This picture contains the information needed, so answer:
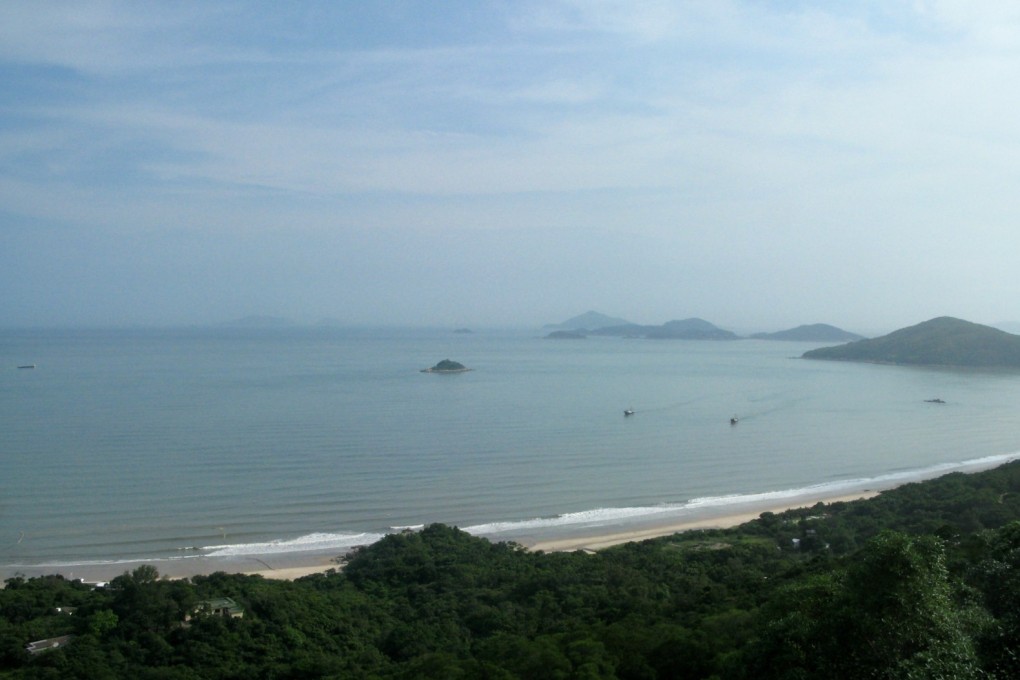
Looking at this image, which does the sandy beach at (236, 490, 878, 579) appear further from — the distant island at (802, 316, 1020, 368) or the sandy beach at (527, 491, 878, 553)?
the distant island at (802, 316, 1020, 368)

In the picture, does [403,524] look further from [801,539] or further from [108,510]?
[801,539]

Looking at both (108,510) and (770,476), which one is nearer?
(108,510)

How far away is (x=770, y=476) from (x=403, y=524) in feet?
53.7

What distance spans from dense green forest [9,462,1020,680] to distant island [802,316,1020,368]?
303 feet

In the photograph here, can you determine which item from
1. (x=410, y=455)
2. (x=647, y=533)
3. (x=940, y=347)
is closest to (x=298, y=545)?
(x=647, y=533)

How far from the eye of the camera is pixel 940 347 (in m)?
105

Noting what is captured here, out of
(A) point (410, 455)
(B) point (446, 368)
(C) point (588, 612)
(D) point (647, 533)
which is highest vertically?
(B) point (446, 368)

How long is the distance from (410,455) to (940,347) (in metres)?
94.1

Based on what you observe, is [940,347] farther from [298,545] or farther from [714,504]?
[298,545]

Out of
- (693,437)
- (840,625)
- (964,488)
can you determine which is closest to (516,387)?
(693,437)

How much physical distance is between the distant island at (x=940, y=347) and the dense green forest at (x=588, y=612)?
92254 mm

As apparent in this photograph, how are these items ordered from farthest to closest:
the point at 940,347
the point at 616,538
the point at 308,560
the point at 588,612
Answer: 1. the point at 940,347
2. the point at 616,538
3. the point at 308,560
4. the point at 588,612

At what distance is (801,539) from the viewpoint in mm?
20281

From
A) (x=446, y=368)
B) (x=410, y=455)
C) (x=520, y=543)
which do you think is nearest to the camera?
(x=520, y=543)
